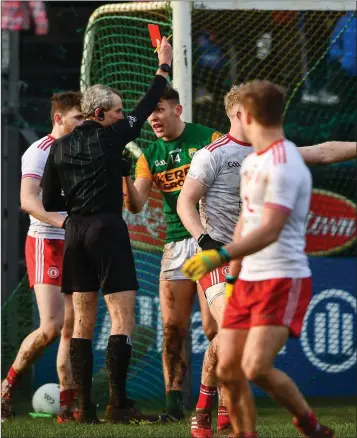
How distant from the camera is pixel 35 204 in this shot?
7863mm

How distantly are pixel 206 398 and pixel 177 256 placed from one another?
3.88 ft

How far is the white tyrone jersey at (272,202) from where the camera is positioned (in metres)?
5.06

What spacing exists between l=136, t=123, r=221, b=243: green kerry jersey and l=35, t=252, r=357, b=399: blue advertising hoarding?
2.09 m

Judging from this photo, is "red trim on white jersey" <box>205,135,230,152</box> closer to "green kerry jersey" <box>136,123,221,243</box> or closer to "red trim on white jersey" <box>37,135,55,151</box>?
"green kerry jersey" <box>136,123,221,243</box>

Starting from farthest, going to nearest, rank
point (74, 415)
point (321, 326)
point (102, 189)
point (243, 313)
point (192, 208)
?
point (321, 326)
point (74, 415)
point (102, 189)
point (192, 208)
point (243, 313)

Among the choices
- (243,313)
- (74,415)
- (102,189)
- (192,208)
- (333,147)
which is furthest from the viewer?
(74,415)

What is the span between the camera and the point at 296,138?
10898 millimetres

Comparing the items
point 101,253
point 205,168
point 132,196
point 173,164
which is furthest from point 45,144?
point 205,168

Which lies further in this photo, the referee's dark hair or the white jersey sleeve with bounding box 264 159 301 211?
the referee's dark hair

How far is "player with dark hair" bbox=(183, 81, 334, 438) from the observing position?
16.5 ft

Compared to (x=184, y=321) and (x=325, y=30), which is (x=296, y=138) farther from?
(x=184, y=321)

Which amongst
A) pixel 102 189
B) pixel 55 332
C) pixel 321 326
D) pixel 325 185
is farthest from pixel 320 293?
pixel 102 189

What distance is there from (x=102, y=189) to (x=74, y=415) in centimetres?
177

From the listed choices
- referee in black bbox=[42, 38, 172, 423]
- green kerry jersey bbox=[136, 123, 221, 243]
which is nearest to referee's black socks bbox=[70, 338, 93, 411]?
referee in black bbox=[42, 38, 172, 423]
